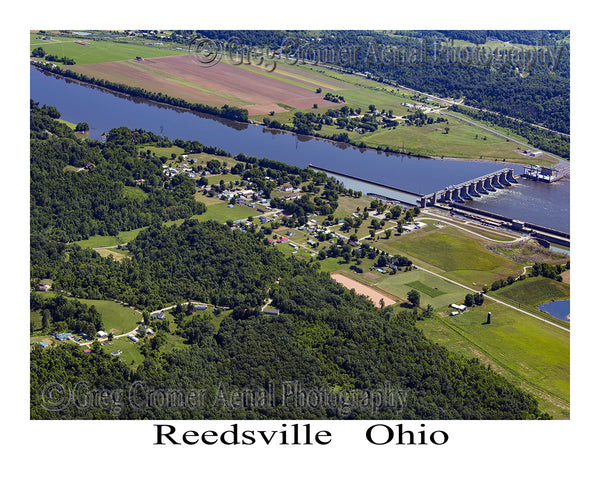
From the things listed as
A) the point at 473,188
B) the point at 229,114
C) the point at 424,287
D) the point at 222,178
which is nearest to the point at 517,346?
the point at 424,287

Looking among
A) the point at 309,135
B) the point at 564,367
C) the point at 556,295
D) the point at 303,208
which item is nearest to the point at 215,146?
the point at 309,135

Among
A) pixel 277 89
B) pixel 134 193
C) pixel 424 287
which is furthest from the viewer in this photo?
pixel 277 89

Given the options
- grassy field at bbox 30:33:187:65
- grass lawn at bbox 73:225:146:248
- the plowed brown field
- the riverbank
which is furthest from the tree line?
grass lawn at bbox 73:225:146:248

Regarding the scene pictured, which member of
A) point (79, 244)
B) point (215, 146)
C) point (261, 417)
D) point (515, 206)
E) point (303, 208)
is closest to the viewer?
point (261, 417)

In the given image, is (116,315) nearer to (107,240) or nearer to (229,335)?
(229,335)

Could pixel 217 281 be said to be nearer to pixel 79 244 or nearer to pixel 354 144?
pixel 79 244
